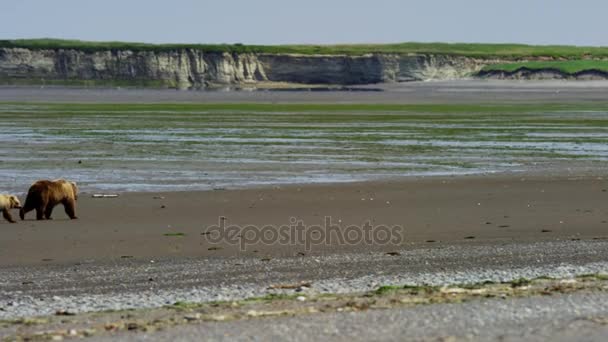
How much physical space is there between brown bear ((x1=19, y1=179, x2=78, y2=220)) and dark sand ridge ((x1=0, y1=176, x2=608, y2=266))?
0.30 meters

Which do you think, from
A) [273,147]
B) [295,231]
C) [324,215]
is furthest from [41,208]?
[273,147]

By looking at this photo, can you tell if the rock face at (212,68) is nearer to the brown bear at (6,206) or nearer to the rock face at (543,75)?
the rock face at (543,75)

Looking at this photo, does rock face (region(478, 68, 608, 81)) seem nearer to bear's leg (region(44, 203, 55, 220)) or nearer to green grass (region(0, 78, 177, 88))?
green grass (region(0, 78, 177, 88))

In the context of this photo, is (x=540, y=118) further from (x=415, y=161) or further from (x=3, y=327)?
(x=3, y=327)

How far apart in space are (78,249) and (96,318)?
4989mm

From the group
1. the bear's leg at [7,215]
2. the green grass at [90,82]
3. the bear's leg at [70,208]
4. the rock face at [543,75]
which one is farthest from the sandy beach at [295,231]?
the green grass at [90,82]

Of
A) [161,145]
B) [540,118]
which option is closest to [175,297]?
[161,145]

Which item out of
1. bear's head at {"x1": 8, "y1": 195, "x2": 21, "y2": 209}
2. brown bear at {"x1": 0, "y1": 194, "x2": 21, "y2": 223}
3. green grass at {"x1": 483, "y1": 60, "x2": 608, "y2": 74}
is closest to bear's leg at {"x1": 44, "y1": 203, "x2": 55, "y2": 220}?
bear's head at {"x1": 8, "y1": 195, "x2": 21, "y2": 209}

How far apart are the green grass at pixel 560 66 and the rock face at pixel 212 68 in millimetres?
6890

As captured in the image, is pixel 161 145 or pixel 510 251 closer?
pixel 510 251

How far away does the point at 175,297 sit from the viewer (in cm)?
1193

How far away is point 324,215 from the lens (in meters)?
18.9

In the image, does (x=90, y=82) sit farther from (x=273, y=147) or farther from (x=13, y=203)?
(x=13, y=203)

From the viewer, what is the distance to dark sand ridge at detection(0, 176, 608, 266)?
50.7ft
